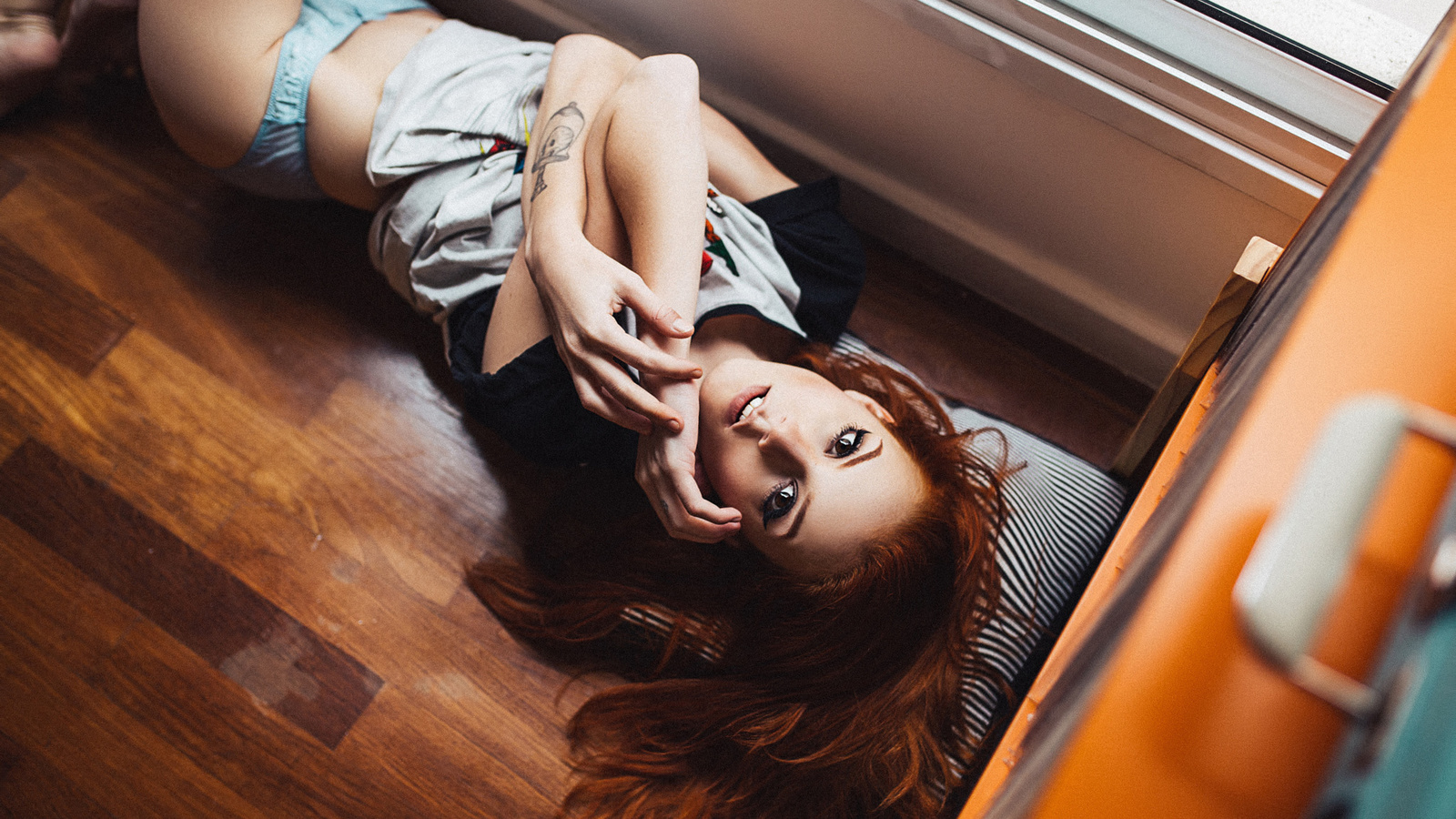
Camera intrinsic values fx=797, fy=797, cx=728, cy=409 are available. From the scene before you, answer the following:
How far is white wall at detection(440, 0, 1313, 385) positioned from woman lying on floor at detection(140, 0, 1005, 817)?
13cm

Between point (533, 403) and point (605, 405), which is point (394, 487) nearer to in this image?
point (533, 403)

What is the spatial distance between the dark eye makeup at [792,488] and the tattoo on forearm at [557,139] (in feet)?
1.44

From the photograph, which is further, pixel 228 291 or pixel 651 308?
pixel 228 291

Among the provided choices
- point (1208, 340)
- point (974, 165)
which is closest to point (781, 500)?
point (1208, 340)

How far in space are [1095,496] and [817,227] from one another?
1.63ft

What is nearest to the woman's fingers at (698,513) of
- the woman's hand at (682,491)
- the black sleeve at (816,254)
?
the woman's hand at (682,491)

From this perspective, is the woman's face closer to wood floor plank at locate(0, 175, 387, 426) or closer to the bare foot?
wood floor plank at locate(0, 175, 387, 426)

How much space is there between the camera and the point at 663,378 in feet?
2.70

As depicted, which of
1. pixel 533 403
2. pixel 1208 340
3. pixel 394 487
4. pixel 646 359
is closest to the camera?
pixel 1208 340

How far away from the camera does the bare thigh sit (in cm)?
98

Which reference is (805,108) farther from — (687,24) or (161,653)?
(161,653)

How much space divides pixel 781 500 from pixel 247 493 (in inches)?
30.6

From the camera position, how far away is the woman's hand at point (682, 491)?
2.73 feet

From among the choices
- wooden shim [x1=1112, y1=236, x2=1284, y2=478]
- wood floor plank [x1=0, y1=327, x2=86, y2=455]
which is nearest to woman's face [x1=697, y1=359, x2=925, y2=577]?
wooden shim [x1=1112, y1=236, x2=1284, y2=478]
